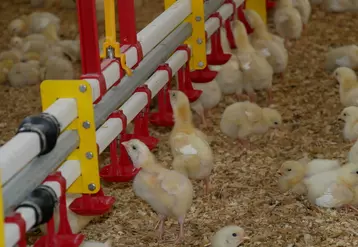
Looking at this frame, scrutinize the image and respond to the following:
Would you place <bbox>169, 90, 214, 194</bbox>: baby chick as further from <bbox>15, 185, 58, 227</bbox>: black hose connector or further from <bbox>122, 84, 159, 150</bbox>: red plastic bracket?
<bbox>15, 185, 58, 227</bbox>: black hose connector

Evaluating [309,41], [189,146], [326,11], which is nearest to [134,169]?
[189,146]

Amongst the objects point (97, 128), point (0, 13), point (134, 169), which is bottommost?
point (0, 13)

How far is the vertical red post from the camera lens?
3314mm

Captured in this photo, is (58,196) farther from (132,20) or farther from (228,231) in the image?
(132,20)

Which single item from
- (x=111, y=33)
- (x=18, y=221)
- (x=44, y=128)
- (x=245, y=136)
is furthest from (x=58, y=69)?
(x=18, y=221)

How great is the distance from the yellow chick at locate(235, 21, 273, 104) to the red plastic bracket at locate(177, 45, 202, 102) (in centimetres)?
29

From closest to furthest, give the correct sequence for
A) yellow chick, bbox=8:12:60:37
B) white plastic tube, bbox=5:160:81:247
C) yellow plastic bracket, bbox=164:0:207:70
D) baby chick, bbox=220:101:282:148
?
white plastic tube, bbox=5:160:81:247
baby chick, bbox=220:101:282:148
yellow plastic bracket, bbox=164:0:207:70
yellow chick, bbox=8:12:60:37

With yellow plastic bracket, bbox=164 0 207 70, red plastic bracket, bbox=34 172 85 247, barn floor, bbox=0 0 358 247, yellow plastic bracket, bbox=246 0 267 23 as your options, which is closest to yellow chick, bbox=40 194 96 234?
barn floor, bbox=0 0 358 247

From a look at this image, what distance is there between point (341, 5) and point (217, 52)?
1644mm

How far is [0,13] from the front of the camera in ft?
20.0

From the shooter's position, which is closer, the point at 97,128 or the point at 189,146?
the point at 97,128

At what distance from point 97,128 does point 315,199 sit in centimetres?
87

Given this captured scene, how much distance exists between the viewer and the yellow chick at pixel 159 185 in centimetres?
292

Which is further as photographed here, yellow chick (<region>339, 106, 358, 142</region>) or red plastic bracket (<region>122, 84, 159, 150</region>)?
yellow chick (<region>339, 106, 358, 142</region>)
